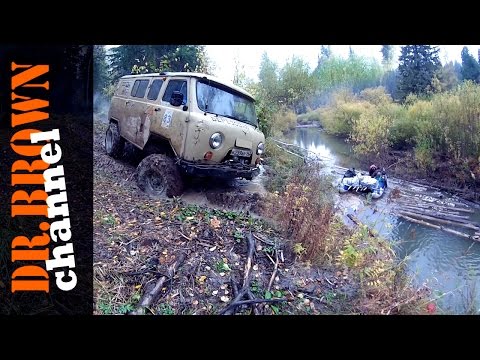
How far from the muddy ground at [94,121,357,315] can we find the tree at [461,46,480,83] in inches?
111

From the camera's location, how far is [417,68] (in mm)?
3791

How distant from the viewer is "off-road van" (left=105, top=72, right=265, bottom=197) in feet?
11.7

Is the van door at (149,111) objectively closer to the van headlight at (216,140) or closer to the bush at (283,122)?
the van headlight at (216,140)

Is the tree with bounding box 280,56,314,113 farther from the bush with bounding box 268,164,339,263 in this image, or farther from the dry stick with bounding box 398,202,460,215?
the dry stick with bounding box 398,202,460,215

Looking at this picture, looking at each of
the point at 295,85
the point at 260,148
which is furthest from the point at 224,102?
the point at 295,85

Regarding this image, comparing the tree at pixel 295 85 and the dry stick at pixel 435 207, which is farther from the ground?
the tree at pixel 295 85

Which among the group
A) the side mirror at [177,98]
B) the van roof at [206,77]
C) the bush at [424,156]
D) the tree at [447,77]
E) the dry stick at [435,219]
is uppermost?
the tree at [447,77]

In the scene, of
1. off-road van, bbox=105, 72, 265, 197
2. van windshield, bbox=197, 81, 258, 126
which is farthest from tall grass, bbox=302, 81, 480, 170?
off-road van, bbox=105, 72, 265, 197

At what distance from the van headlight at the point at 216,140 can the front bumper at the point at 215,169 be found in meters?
0.24

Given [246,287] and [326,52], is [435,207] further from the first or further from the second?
[246,287]

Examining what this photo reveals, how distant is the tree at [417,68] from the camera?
342 centimetres

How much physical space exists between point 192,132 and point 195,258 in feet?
4.76

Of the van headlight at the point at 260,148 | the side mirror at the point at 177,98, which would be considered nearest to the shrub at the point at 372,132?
the van headlight at the point at 260,148

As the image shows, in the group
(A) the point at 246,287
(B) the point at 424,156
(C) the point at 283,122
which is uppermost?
(C) the point at 283,122
